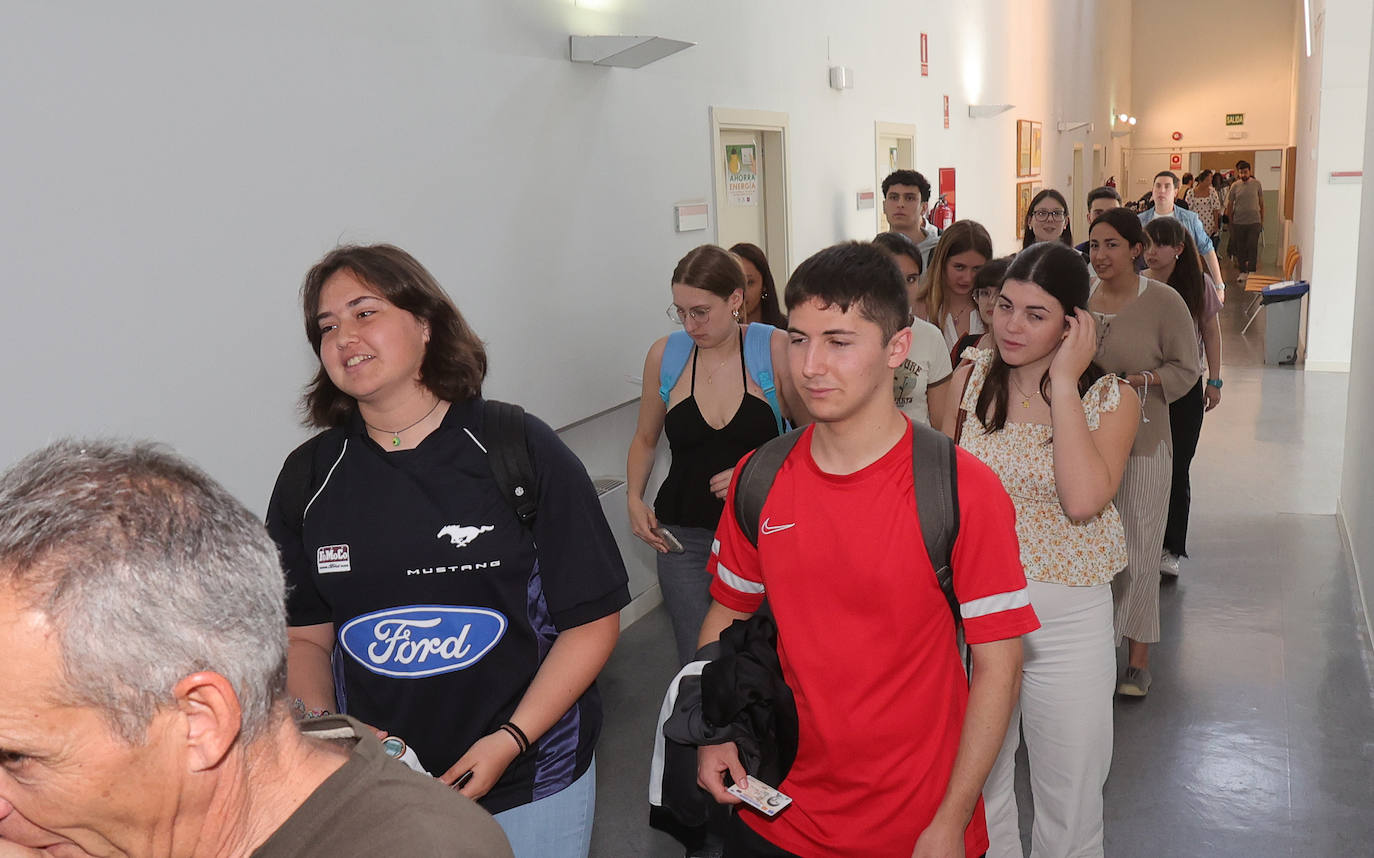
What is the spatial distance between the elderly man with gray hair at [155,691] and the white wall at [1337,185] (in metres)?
11.6

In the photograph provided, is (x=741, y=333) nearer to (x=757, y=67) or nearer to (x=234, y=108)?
(x=234, y=108)

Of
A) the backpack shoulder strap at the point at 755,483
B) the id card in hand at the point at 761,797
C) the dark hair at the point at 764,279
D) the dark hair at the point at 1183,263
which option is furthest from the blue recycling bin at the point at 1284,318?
the id card in hand at the point at 761,797

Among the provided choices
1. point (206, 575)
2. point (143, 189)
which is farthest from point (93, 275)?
point (206, 575)

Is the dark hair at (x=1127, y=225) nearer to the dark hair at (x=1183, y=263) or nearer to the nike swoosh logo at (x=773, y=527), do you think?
the dark hair at (x=1183, y=263)

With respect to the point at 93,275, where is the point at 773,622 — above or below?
below

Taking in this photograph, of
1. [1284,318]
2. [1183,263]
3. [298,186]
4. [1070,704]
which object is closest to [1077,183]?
[1284,318]

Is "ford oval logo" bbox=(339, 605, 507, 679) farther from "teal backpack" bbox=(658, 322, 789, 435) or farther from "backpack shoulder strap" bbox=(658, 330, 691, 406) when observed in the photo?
"backpack shoulder strap" bbox=(658, 330, 691, 406)

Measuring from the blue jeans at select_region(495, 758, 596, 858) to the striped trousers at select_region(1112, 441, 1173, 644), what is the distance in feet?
9.54

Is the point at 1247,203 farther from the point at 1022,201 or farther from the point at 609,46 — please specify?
the point at 609,46

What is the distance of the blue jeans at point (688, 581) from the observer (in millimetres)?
3582

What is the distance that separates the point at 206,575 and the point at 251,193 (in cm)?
256

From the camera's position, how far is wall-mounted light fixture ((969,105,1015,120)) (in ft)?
41.4

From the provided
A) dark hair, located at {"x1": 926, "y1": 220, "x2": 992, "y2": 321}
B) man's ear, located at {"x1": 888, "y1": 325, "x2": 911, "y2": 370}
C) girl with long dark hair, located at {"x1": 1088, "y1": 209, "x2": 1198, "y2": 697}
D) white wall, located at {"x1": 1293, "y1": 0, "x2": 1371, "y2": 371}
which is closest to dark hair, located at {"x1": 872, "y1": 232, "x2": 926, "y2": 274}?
dark hair, located at {"x1": 926, "y1": 220, "x2": 992, "y2": 321}

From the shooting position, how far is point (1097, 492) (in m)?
2.58
